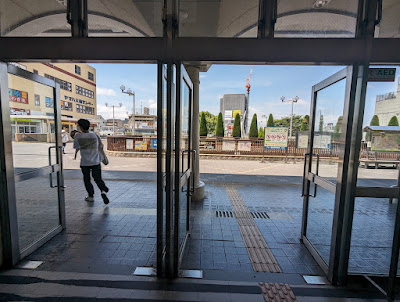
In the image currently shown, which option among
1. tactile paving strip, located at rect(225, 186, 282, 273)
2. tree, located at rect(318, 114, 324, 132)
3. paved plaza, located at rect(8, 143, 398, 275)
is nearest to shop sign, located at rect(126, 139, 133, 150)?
paved plaza, located at rect(8, 143, 398, 275)

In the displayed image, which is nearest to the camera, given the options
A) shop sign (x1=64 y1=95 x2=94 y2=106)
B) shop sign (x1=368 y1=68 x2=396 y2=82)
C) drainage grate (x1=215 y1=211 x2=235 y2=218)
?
shop sign (x1=368 y1=68 x2=396 y2=82)

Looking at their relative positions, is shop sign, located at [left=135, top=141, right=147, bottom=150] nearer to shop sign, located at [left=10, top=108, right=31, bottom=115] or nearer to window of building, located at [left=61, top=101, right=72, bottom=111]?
shop sign, located at [left=10, top=108, right=31, bottom=115]

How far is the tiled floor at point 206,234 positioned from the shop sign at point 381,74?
145 cm

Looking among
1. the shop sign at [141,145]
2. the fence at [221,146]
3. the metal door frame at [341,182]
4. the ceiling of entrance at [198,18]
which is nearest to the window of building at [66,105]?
the fence at [221,146]

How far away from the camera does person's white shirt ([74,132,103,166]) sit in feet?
13.5

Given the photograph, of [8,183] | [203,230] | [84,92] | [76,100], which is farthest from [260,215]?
[84,92]

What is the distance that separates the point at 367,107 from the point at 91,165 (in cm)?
439

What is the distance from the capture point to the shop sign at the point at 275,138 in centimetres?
1089

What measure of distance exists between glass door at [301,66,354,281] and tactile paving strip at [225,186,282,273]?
56 cm

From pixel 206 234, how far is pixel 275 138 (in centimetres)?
885

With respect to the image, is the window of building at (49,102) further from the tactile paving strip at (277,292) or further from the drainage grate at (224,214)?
the tactile paving strip at (277,292)

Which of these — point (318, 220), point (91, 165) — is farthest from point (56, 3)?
point (318, 220)

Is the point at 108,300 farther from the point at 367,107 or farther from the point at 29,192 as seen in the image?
the point at 29,192

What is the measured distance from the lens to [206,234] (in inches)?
126
